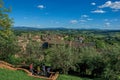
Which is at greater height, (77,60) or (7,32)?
(7,32)

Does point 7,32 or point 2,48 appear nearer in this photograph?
point 7,32

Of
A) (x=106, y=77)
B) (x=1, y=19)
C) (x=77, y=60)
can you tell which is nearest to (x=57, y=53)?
(x=77, y=60)

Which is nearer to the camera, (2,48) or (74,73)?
(74,73)

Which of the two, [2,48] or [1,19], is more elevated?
[1,19]

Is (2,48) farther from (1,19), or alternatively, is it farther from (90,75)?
(90,75)

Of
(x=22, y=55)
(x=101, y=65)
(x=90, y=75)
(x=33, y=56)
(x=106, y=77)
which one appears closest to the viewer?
(x=106, y=77)

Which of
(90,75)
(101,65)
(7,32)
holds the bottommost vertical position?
A: (90,75)

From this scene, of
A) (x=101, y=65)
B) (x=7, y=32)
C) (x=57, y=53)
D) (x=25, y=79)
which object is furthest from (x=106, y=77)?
(x=7, y=32)

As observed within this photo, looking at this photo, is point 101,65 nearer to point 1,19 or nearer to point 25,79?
point 25,79

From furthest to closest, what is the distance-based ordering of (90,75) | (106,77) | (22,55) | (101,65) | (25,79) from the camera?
(22,55) → (90,75) → (101,65) → (106,77) → (25,79)

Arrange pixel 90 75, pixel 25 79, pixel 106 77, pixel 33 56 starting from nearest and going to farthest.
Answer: pixel 25 79
pixel 106 77
pixel 90 75
pixel 33 56
